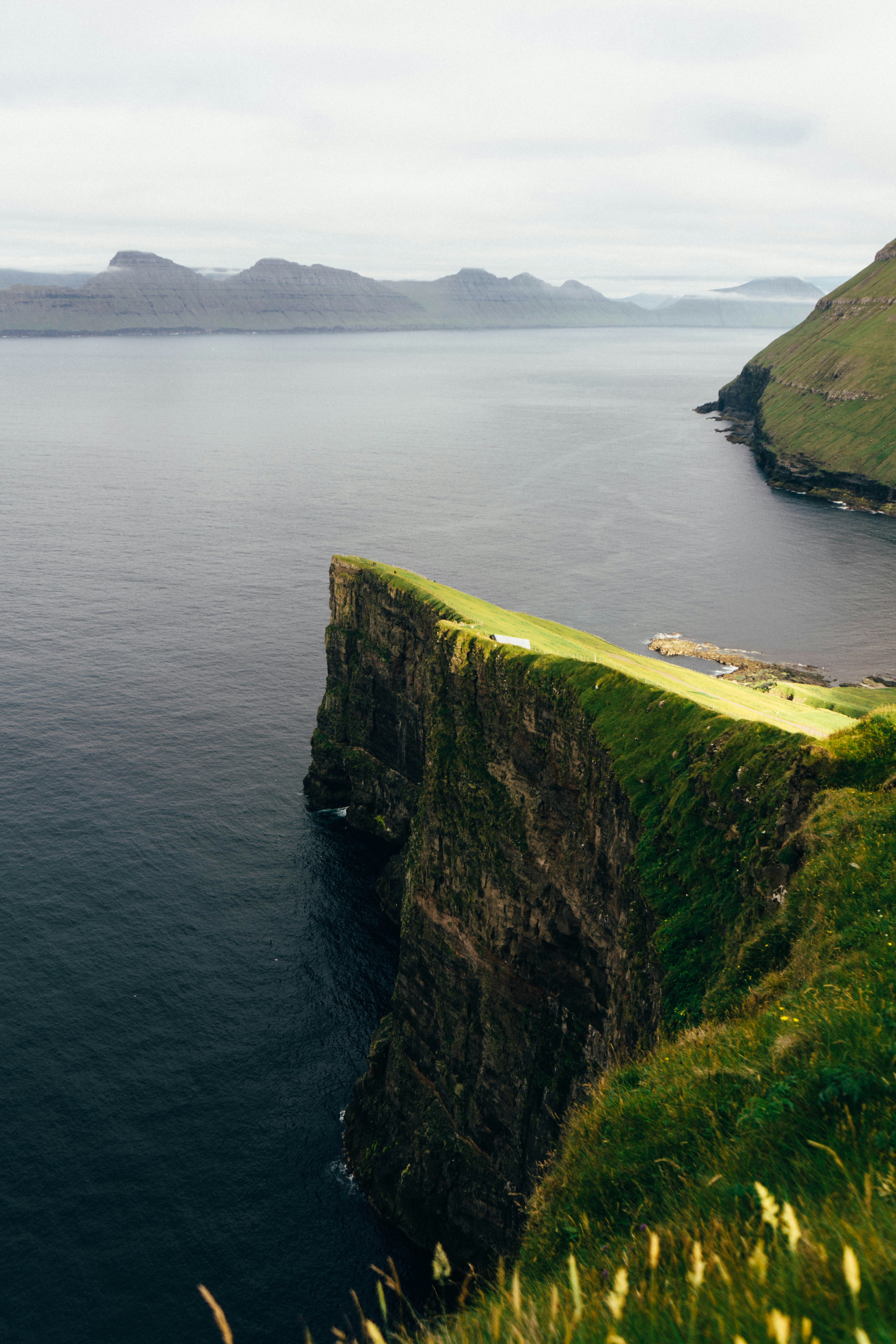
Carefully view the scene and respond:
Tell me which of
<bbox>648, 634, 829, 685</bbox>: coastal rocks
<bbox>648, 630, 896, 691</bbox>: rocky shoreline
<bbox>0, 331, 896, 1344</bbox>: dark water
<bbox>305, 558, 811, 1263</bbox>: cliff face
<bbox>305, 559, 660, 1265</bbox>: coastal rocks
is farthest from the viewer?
<bbox>648, 634, 829, 685</bbox>: coastal rocks

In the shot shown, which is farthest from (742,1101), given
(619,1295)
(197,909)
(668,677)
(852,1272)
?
(197,909)

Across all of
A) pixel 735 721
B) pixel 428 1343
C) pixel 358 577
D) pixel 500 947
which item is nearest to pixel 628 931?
pixel 735 721

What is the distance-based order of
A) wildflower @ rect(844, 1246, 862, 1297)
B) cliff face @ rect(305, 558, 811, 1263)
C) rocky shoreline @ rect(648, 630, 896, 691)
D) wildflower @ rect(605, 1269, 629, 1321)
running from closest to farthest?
wildflower @ rect(844, 1246, 862, 1297)
wildflower @ rect(605, 1269, 629, 1321)
cliff face @ rect(305, 558, 811, 1263)
rocky shoreline @ rect(648, 630, 896, 691)

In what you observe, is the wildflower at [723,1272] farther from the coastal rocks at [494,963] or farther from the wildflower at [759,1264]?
the coastal rocks at [494,963]

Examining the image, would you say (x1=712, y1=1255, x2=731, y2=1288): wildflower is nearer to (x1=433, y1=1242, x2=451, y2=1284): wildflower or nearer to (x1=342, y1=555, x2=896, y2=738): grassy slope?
(x1=433, y1=1242, x2=451, y2=1284): wildflower

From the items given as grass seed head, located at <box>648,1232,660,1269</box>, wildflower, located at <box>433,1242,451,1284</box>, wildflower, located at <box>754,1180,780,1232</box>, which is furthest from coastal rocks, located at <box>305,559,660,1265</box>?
grass seed head, located at <box>648,1232,660,1269</box>

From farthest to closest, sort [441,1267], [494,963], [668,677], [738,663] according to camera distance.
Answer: [738,663], [668,677], [494,963], [441,1267]

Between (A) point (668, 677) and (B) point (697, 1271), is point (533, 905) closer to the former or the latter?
(A) point (668, 677)
